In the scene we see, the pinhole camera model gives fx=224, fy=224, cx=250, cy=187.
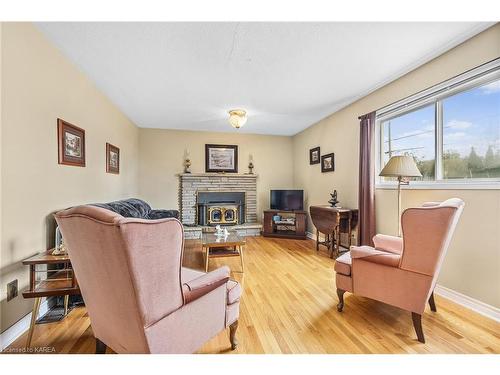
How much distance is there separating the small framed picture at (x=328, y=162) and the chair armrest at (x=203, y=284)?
3.14 m

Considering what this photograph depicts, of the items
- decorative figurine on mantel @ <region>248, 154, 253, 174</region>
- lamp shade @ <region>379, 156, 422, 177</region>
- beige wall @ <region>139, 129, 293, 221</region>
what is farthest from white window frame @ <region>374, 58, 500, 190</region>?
decorative figurine on mantel @ <region>248, 154, 253, 174</region>

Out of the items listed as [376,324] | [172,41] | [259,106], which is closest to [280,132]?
[259,106]

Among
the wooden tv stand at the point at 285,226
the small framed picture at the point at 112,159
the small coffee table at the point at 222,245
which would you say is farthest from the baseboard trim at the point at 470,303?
the small framed picture at the point at 112,159

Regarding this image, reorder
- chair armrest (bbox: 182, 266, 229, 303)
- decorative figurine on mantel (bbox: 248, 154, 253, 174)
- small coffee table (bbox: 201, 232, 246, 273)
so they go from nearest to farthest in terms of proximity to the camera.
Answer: chair armrest (bbox: 182, 266, 229, 303)
small coffee table (bbox: 201, 232, 246, 273)
decorative figurine on mantel (bbox: 248, 154, 253, 174)

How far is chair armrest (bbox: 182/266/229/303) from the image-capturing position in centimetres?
117

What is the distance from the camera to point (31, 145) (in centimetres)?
168

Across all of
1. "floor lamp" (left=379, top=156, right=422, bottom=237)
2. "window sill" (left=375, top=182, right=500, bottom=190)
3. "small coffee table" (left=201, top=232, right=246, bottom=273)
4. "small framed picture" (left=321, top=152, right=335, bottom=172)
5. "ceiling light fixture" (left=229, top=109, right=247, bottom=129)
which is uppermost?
"ceiling light fixture" (left=229, top=109, right=247, bottom=129)

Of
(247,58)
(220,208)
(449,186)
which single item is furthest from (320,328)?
(220,208)

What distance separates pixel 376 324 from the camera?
5.63ft

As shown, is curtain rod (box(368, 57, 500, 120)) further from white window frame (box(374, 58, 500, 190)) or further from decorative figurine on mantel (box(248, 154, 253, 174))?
decorative figurine on mantel (box(248, 154, 253, 174))

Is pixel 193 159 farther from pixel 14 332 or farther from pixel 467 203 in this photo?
pixel 467 203

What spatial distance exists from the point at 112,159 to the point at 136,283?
9.76 feet

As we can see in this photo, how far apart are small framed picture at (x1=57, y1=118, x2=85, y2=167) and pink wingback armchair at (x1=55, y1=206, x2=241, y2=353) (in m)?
1.36
